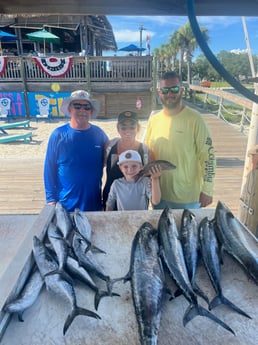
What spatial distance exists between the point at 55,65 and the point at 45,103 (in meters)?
2.22

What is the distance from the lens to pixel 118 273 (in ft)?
4.49

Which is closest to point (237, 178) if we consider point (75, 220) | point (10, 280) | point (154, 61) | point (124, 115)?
point (124, 115)

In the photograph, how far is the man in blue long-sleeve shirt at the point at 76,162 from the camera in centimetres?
257

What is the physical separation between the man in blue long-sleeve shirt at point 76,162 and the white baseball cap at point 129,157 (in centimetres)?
40

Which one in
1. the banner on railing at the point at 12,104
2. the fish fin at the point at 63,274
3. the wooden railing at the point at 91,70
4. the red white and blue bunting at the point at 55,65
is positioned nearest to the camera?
the fish fin at the point at 63,274

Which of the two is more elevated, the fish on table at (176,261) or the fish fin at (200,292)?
the fish on table at (176,261)

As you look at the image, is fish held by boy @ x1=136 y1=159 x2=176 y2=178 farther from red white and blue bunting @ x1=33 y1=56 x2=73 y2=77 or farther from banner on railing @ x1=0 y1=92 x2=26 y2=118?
banner on railing @ x1=0 y1=92 x2=26 y2=118

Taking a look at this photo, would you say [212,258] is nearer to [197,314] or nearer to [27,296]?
[197,314]

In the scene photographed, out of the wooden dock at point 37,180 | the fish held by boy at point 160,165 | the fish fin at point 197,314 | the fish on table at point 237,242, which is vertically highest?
the fish held by boy at point 160,165

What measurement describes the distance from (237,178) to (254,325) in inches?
214

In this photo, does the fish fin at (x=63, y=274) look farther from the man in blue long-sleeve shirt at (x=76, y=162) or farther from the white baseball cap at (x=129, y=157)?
the man in blue long-sleeve shirt at (x=76, y=162)

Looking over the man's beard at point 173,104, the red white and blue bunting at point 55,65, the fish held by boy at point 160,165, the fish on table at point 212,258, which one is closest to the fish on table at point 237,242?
the fish on table at point 212,258

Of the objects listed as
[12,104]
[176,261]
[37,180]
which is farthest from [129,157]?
[12,104]

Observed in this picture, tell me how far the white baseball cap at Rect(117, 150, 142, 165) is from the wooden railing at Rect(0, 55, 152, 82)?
1408cm
